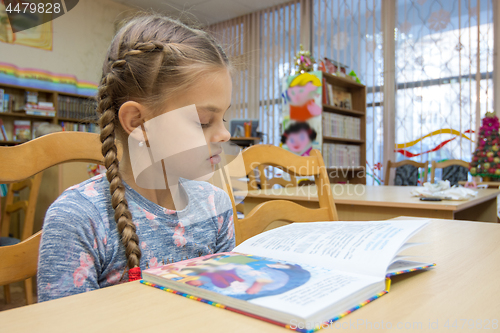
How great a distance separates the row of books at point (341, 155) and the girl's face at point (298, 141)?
24 centimetres

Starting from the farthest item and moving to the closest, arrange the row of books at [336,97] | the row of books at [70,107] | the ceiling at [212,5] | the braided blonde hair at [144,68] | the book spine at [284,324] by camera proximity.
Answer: the ceiling at [212,5] < the row of books at [70,107] < the row of books at [336,97] < the braided blonde hair at [144,68] < the book spine at [284,324]

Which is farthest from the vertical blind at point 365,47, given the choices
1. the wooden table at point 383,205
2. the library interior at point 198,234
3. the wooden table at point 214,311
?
the wooden table at point 214,311

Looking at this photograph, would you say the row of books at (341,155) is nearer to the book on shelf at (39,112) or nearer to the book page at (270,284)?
the book on shelf at (39,112)

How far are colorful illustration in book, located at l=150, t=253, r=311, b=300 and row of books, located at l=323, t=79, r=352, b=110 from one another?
3.72 metres

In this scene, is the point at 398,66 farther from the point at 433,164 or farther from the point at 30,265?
the point at 30,265

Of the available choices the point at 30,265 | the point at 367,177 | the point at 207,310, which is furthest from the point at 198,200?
the point at 367,177

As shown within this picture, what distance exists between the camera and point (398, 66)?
4258 mm

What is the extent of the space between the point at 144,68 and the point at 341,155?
153 inches

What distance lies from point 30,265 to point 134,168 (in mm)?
234

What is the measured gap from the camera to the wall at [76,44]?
4341 millimetres

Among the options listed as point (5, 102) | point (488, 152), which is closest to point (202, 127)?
point (488, 152)

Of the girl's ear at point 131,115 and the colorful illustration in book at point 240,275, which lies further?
the girl's ear at point 131,115

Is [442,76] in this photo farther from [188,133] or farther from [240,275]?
[240,275]

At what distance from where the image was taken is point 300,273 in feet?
1.33
